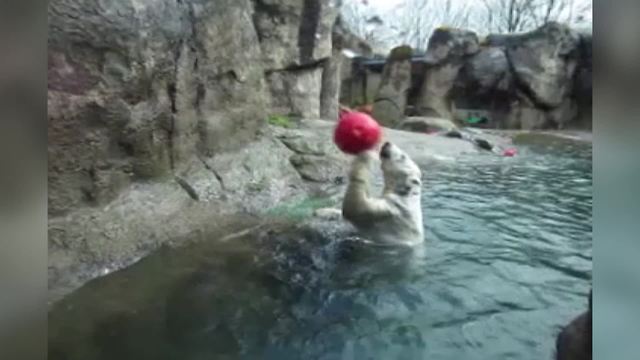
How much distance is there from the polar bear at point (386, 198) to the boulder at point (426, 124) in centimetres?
6

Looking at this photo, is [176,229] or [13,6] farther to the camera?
[176,229]

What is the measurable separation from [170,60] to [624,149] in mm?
1108

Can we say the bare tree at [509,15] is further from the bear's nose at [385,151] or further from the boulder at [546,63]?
the bear's nose at [385,151]

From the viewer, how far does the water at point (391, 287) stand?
102 centimetres

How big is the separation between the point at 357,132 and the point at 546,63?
1.65ft

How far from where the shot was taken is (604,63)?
2.26 ft

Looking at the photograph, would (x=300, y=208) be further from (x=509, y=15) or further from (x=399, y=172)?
(x=509, y=15)

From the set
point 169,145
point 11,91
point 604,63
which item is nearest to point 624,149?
point 604,63

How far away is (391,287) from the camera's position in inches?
44.9

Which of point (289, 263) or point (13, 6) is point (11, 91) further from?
point (289, 263)

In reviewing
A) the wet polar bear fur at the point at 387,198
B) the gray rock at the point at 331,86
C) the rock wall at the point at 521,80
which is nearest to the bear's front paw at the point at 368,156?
the wet polar bear fur at the point at 387,198

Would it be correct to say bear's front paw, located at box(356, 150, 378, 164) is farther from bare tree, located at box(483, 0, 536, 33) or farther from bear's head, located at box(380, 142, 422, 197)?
bare tree, located at box(483, 0, 536, 33)

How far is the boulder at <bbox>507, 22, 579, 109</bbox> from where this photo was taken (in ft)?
3.63

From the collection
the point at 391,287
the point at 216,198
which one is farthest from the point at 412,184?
the point at 216,198
